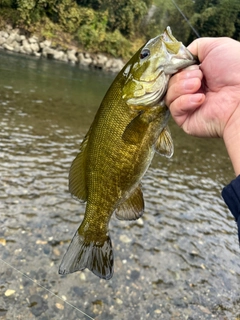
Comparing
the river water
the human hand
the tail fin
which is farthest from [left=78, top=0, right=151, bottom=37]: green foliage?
the tail fin

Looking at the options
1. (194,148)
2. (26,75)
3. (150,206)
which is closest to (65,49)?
(26,75)

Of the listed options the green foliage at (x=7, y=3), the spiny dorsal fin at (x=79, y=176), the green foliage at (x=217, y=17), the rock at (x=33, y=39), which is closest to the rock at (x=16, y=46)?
the rock at (x=33, y=39)

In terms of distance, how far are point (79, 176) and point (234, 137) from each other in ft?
3.53

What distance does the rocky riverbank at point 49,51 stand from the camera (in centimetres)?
2241

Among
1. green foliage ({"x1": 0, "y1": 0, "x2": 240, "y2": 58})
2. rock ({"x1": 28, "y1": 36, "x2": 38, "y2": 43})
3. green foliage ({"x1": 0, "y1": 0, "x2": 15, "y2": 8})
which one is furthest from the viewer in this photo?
green foliage ({"x1": 0, "y1": 0, "x2": 240, "y2": 58})

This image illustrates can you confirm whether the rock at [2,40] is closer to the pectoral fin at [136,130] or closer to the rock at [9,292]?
the rock at [9,292]

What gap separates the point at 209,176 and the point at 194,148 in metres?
2.14

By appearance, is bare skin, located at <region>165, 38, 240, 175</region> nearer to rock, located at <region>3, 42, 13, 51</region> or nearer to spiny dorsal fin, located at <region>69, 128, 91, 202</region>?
spiny dorsal fin, located at <region>69, 128, 91, 202</region>

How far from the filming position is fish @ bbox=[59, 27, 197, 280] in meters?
1.87

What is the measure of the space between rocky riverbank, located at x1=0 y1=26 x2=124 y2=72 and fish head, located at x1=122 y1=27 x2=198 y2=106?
2225 cm

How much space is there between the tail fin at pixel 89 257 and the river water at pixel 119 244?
1.58 meters

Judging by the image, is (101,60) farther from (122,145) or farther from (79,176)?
(122,145)

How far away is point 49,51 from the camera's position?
23.6 metres

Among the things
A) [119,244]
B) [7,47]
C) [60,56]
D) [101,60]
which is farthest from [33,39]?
[119,244]
